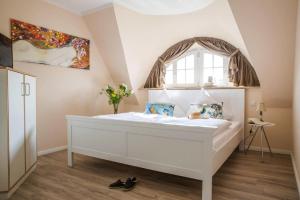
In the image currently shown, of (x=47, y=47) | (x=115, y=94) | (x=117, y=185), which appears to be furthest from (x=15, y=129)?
(x=115, y=94)

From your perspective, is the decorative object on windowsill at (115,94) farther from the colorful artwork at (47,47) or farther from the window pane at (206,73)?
the window pane at (206,73)

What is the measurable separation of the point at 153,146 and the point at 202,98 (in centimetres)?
217

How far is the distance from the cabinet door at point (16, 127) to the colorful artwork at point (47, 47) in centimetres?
105

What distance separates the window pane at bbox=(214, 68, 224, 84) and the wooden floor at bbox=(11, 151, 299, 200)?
1.70 metres

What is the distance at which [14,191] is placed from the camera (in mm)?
2246

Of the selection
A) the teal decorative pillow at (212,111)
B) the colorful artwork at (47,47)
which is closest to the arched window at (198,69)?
the teal decorative pillow at (212,111)

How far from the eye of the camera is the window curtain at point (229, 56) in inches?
152

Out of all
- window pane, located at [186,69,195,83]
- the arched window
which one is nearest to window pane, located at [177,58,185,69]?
the arched window

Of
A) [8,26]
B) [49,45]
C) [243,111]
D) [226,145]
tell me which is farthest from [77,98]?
[243,111]

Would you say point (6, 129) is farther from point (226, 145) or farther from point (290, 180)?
point (290, 180)

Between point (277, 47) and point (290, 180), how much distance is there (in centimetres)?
179

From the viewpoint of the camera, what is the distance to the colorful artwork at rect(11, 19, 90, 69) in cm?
319

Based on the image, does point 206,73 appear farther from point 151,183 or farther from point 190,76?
point 151,183

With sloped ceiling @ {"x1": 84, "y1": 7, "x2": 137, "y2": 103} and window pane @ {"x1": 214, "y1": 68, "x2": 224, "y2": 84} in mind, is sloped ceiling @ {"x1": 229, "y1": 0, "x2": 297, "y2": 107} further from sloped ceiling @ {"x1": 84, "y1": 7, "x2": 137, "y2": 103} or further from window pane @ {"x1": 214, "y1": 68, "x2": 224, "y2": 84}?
sloped ceiling @ {"x1": 84, "y1": 7, "x2": 137, "y2": 103}
